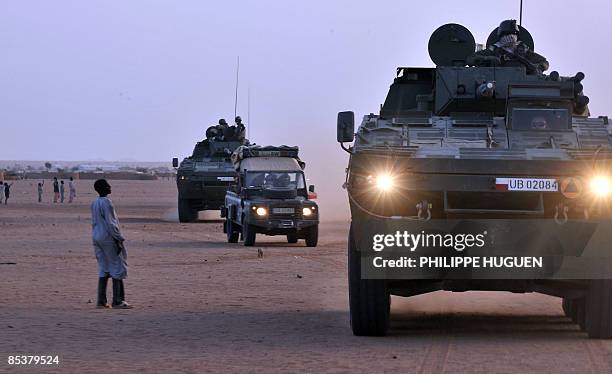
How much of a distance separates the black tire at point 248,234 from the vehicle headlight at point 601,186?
712 inches

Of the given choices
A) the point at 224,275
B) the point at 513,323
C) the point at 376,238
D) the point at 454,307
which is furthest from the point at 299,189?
the point at 376,238

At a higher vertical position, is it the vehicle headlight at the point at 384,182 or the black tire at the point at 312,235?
the vehicle headlight at the point at 384,182

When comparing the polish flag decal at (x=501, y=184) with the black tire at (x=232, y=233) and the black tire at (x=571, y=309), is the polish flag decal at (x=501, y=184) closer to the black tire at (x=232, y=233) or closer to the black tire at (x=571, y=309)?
the black tire at (x=571, y=309)

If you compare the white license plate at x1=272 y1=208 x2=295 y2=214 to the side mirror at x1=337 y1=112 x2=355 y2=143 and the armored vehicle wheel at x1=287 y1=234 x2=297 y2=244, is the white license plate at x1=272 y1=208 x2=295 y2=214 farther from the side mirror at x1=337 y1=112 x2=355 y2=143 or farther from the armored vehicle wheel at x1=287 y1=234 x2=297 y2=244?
the side mirror at x1=337 y1=112 x2=355 y2=143

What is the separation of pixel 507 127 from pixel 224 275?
922 cm

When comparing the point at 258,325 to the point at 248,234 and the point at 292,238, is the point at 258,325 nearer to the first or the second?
the point at 248,234

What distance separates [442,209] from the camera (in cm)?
1228

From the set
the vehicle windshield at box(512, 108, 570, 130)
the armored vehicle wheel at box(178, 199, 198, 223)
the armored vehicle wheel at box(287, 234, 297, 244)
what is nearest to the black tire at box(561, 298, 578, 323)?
the vehicle windshield at box(512, 108, 570, 130)

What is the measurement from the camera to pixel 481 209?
A: 12.2 metres

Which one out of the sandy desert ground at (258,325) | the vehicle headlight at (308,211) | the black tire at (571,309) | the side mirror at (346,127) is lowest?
the sandy desert ground at (258,325)

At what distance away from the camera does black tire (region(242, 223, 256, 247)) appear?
97.9ft

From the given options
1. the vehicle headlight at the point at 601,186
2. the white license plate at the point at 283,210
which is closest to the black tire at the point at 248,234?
the white license plate at the point at 283,210

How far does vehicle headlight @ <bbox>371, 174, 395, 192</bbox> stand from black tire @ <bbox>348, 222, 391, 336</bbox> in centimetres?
61

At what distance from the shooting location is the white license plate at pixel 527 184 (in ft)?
39.6
